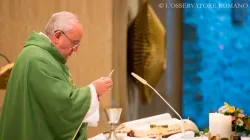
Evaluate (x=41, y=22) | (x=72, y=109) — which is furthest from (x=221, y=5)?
(x=72, y=109)

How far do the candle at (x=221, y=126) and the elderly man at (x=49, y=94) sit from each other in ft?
2.20

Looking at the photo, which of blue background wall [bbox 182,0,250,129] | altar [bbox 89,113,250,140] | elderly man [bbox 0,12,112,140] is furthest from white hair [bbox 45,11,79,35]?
blue background wall [bbox 182,0,250,129]

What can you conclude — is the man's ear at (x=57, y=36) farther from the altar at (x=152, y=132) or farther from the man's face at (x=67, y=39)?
the altar at (x=152, y=132)

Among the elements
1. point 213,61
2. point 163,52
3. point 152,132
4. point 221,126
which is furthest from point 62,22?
point 213,61

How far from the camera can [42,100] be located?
202 cm

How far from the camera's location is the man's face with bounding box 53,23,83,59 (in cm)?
211

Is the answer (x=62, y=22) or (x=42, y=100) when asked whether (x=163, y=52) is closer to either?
(x=62, y=22)

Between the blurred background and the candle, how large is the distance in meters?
1.51

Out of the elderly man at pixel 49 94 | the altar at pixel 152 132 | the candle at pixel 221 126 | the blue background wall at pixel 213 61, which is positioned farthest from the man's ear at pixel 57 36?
the blue background wall at pixel 213 61

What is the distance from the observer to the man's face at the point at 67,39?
2111mm

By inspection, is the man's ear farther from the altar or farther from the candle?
the candle

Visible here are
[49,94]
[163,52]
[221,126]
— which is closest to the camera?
[49,94]

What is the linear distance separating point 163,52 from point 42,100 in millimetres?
2128

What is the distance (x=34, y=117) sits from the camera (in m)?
2.06
